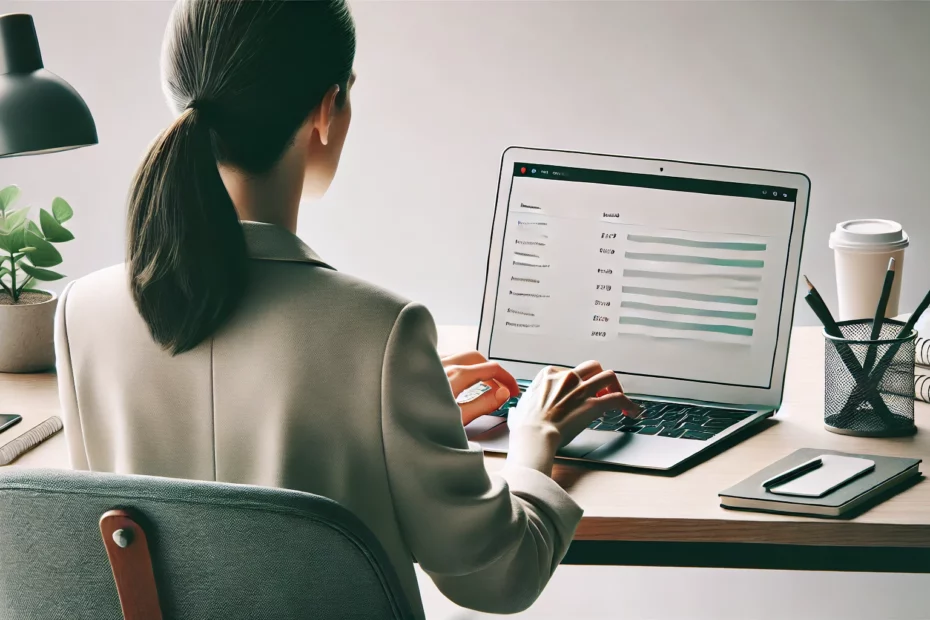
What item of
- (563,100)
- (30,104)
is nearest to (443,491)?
(30,104)

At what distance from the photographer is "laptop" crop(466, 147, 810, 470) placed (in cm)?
132

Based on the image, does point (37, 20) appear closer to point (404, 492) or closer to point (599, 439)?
point (599, 439)

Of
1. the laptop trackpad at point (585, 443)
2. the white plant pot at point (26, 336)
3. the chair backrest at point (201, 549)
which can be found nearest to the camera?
the chair backrest at point (201, 549)

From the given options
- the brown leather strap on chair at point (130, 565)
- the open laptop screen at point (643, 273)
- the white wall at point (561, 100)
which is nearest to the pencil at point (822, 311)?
the open laptop screen at point (643, 273)

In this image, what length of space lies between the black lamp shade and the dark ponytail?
57cm

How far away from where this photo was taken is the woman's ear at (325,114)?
891 millimetres

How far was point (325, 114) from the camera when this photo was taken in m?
0.90

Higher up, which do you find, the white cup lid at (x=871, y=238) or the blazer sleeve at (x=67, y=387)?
the white cup lid at (x=871, y=238)

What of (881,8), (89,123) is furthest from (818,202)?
(89,123)

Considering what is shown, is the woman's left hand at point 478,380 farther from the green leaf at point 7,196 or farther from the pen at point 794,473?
the green leaf at point 7,196

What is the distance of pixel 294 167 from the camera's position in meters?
0.91

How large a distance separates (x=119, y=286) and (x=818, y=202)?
8.62ft

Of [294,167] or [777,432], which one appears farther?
[777,432]

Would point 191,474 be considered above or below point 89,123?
below
